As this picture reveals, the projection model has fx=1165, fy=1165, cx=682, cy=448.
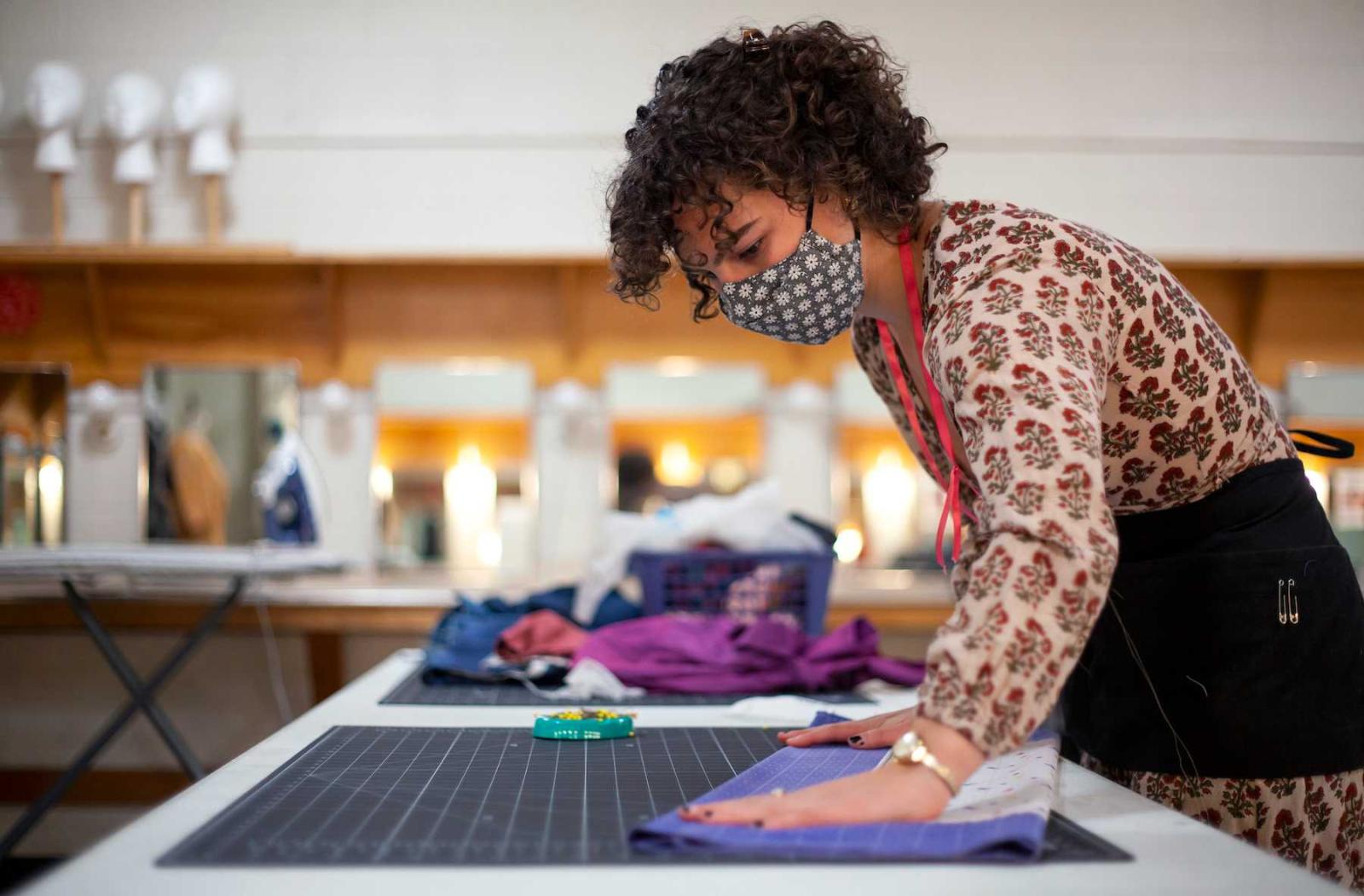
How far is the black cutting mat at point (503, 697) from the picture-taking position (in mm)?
1664

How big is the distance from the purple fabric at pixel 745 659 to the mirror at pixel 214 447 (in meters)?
2.28

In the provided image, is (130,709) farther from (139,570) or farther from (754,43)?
(754,43)

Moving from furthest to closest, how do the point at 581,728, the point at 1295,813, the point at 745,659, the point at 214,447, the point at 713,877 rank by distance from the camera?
the point at 214,447
the point at 745,659
the point at 581,728
the point at 1295,813
the point at 713,877

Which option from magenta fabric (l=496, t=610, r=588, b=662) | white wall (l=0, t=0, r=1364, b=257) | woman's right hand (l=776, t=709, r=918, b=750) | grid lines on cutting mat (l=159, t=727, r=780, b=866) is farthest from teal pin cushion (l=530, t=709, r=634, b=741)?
white wall (l=0, t=0, r=1364, b=257)

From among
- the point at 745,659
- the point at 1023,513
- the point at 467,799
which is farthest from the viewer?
the point at 745,659

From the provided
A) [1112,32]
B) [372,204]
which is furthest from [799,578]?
[1112,32]

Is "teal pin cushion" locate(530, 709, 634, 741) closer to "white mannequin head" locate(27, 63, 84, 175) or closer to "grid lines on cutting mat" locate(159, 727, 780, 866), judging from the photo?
"grid lines on cutting mat" locate(159, 727, 780, 866)

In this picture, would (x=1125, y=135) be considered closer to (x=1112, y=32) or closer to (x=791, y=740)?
(x=1112, y=32)

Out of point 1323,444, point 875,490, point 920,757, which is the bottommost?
point 920,757

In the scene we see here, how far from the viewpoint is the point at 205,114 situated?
3.72 meters

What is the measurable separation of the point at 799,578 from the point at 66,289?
299cm

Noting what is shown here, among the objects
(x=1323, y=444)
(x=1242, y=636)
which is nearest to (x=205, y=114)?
(x=1323, y=444)

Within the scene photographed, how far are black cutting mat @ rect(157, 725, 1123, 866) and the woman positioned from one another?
114mm

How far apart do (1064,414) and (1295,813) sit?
54cm
